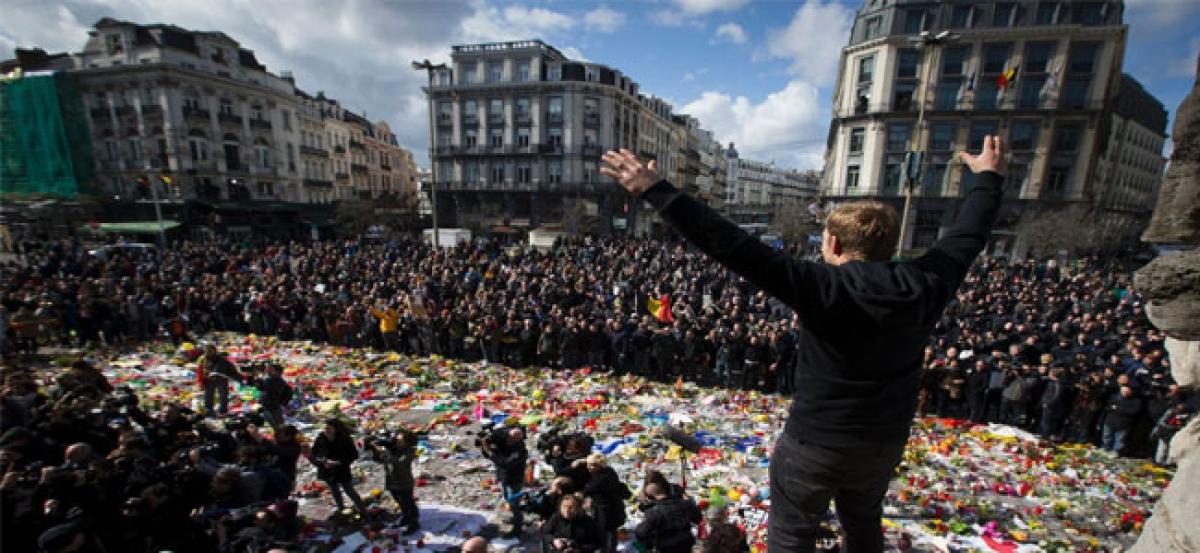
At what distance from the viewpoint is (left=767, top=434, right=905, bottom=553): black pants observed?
1847mm

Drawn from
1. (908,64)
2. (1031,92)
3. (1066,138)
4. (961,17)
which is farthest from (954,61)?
(1066,138)

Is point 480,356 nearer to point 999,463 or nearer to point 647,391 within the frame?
point 647,391

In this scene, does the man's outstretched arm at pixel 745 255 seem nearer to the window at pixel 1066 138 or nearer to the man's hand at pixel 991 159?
the man's hand at pixel 991 159

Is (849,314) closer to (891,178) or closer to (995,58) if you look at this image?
(891,178)

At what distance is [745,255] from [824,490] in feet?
3.47

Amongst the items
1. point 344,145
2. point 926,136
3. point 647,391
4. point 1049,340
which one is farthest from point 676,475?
point 344,145

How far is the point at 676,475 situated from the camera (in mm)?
7121

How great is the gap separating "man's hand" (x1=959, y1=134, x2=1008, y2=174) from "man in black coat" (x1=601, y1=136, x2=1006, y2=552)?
1 centimetres

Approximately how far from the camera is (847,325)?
1.62 meters

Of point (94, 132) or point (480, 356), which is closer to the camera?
point (480, 356)

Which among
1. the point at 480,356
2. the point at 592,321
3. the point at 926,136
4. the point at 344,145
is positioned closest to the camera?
the point at 592,321

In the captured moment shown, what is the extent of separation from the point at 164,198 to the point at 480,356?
4390 centimetres

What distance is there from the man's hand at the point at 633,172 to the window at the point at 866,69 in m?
48.8

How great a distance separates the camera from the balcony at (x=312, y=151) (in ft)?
171
